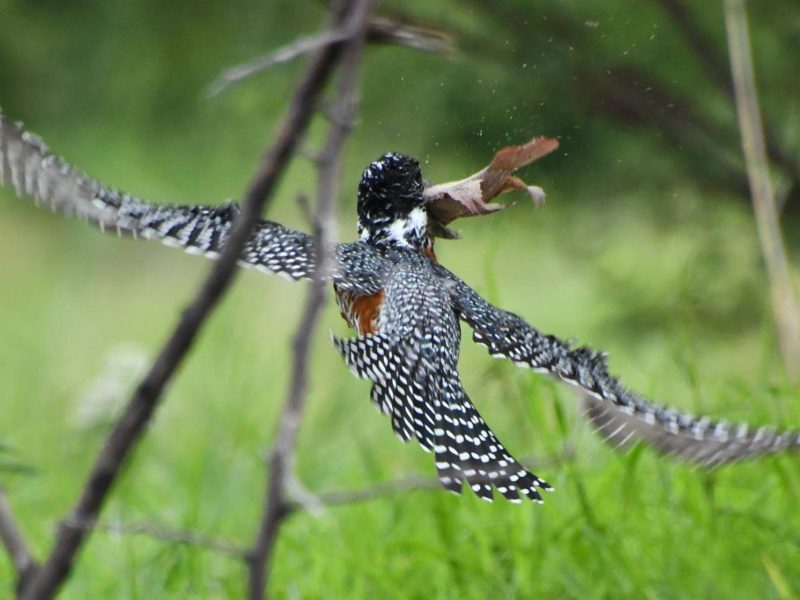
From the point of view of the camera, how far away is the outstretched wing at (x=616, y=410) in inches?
39.7

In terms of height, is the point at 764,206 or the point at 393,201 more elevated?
the point at 764,206

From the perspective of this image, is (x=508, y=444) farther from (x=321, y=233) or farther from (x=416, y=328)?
(x=321, y=233)

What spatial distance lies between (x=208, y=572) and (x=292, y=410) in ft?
6.82

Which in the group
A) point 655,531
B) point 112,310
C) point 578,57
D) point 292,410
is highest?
point 112,310

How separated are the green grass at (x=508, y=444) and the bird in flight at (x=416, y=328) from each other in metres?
0.06

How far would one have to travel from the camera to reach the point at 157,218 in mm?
1274

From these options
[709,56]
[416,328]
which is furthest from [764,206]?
[416,328]

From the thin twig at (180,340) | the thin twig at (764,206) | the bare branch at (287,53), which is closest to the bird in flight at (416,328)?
the thin twig at (180,340)

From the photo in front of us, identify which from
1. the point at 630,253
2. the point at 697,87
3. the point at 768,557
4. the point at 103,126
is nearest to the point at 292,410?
the point at 768,557

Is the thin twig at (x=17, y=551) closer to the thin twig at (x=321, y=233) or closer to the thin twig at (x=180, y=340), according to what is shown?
the thin twig at (x=180, y=340)

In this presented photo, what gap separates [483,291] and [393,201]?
3.96 ft

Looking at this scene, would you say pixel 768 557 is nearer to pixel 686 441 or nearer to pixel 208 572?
pixel 208 572

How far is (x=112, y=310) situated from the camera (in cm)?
718

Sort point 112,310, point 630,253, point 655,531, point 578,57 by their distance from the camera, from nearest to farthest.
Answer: point 578,57, point 655,531, point 630,253, point 112,310
